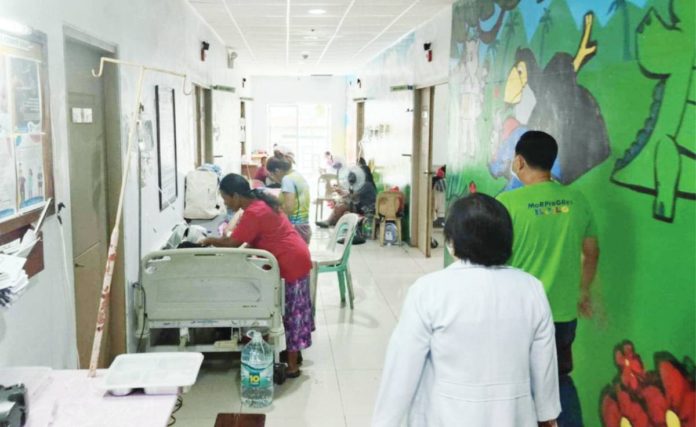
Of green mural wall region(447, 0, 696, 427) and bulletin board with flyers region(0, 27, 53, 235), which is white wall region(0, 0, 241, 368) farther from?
green mural wall region(447, 0, 696, 427)

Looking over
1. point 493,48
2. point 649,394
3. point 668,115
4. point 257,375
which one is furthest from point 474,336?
point 493,48

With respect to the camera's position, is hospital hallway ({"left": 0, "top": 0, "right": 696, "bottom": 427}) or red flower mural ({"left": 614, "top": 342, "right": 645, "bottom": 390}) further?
red flower mural ({"left": 614, "top": 342, "right": 645, "bottom": 390})

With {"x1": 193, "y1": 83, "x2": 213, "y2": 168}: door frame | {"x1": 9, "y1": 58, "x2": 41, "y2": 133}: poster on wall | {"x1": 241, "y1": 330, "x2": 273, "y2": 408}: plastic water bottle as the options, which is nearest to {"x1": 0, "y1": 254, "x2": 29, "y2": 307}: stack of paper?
{"x1": 9, "y1": 58, "x2": 41, "y2": 133}: poster on wall

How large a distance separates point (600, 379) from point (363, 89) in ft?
30.5

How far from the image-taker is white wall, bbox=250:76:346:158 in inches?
596

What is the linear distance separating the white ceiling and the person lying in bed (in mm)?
2221

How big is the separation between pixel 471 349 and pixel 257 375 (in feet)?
6.71

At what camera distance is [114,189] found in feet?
11.9

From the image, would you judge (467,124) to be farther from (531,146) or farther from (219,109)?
(219,109)

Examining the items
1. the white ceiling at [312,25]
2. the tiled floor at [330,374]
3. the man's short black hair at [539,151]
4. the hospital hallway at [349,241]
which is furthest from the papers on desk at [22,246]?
the white ceiling at [312,25]

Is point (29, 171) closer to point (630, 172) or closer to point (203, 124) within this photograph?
point (630, 172)

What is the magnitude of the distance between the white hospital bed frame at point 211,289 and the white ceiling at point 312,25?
2.66 m

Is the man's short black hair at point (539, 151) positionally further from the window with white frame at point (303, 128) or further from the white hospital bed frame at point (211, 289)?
the window with white frame at point (303, 128)

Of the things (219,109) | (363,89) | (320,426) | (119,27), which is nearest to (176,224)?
(119,27)
